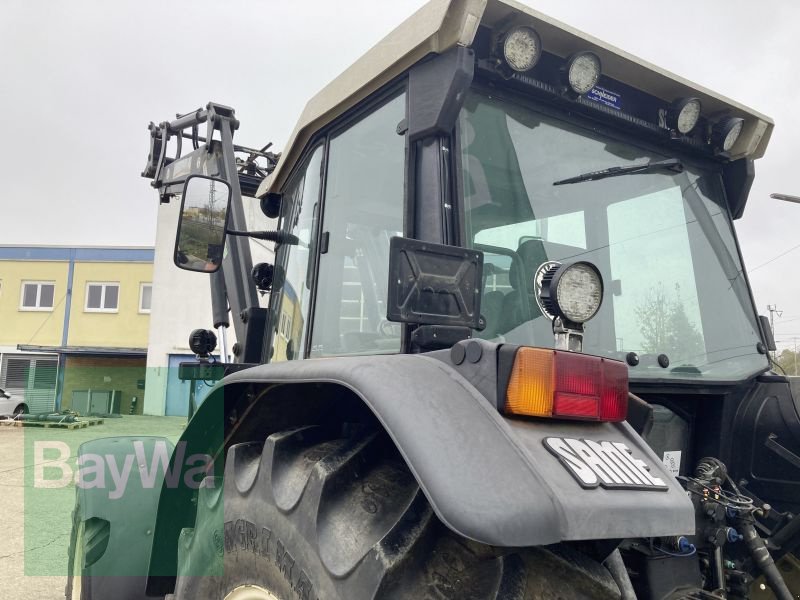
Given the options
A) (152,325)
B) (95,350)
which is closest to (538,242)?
(152,325)

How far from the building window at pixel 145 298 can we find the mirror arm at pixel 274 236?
88.7ft

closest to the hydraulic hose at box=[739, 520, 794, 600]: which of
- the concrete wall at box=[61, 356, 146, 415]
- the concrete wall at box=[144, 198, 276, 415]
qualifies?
the concrete wall at box=[144, 198, 276, 415]

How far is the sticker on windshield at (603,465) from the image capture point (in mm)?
1247

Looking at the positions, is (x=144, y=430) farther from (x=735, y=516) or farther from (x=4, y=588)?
(x=735, y=516)

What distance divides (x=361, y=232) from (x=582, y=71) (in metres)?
0.84

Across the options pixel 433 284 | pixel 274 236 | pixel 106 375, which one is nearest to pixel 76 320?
pixel 106 375

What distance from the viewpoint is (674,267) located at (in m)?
2.35

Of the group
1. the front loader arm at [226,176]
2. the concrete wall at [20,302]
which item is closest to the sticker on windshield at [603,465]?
the front loader arm at [226,176]

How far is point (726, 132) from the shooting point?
2.41 metres

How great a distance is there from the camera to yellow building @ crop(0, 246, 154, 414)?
92.4 feet

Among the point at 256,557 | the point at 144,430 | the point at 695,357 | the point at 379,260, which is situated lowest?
the point at 144,430

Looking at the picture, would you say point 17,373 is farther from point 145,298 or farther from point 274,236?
point 274,236

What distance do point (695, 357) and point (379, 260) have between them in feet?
3.76

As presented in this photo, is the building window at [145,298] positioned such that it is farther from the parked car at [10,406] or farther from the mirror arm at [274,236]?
the mirror arm at [274,236]
